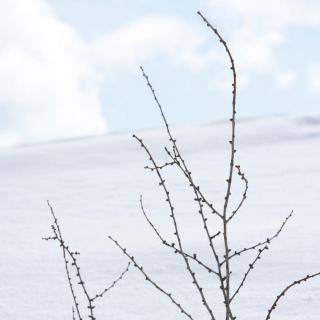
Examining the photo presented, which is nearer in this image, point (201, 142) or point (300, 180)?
point (300, 180)

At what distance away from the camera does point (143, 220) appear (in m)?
5.55

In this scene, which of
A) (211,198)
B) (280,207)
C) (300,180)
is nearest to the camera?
(280,207)

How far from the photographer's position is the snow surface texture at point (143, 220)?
Answer: 355 centimetres

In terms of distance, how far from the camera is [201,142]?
9695mm

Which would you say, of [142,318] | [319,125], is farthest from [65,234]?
[319,125]

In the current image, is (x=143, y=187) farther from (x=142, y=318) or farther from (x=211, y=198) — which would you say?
(x=142, y=318)

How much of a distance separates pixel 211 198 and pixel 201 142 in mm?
3480

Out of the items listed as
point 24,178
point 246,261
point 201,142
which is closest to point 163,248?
point 246,261

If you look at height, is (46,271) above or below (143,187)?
below

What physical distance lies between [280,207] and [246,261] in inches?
68.2

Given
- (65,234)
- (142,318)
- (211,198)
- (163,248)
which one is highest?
(211,198)

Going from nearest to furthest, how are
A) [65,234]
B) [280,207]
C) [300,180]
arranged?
[65,234], [280,207], [300,180]

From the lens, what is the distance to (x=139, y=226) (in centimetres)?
530

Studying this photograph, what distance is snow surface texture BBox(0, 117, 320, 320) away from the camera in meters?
3.55
